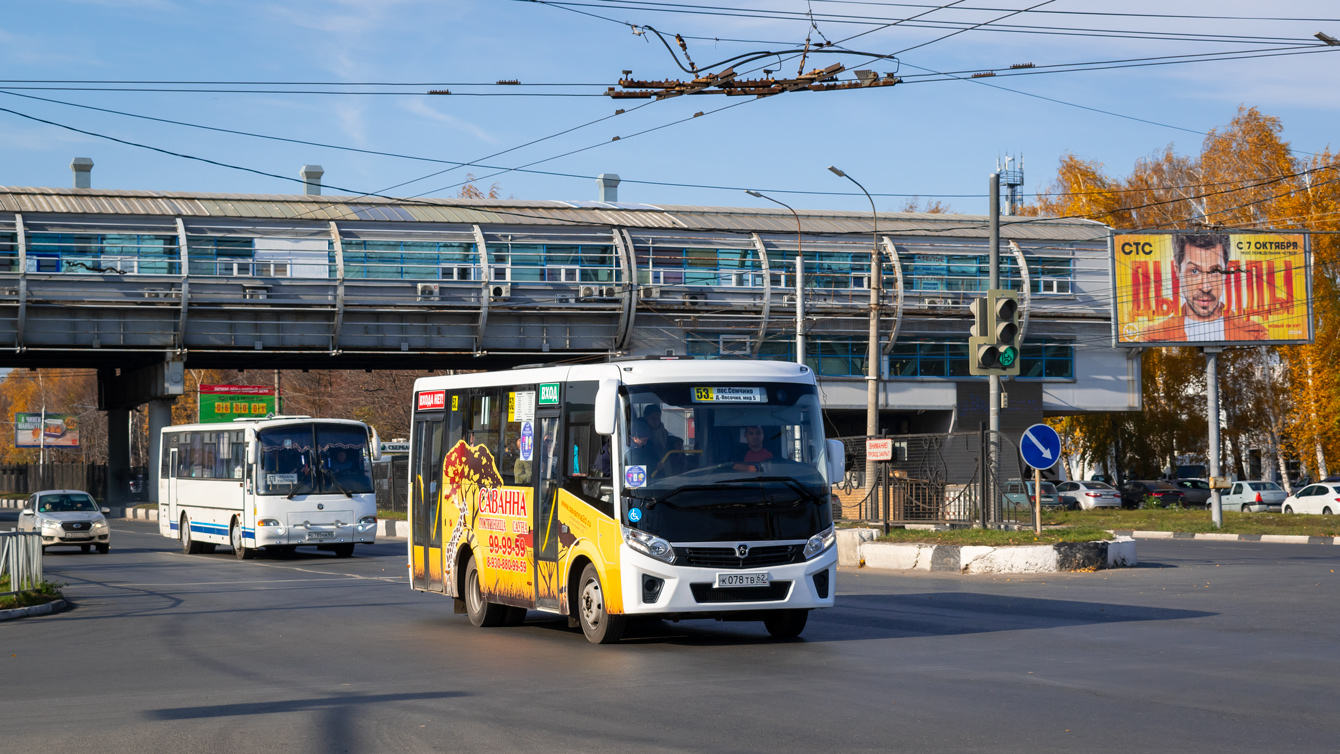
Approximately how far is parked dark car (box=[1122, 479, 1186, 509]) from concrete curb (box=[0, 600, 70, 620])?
154 ft

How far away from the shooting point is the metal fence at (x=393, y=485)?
1977 inches

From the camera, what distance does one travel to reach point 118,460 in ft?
217

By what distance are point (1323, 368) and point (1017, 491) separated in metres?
37.6

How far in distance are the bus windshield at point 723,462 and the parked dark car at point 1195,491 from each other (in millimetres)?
51886

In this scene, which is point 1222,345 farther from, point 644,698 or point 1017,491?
point 644,698

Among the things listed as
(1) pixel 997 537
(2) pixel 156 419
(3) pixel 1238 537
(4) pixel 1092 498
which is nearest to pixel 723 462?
(1) pixel 997 537

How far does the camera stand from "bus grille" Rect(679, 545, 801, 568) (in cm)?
1241

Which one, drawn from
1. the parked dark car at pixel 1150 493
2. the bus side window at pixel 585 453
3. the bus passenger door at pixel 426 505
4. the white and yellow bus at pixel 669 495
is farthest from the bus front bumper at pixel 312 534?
Answer: the parked dark car at pixel 1150 493

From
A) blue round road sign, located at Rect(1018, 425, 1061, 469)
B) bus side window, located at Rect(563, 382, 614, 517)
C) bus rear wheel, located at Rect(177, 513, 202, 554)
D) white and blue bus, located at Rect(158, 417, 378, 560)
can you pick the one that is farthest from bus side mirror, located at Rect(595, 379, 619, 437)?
bus rear wheel, located at Rect(177, 513, 202, 554)

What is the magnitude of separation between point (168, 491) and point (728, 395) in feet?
89.7

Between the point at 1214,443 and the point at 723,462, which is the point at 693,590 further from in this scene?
the point at 1214,443

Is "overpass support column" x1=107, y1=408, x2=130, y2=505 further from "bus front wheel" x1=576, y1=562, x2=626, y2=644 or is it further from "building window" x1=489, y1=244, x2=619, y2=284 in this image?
"bus front wheel" x1=576, y1=562, x2=626, y2=644

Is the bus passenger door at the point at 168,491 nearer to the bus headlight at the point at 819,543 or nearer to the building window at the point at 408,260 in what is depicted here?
the building window at the point at 408,260

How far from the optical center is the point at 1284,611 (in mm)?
15047
